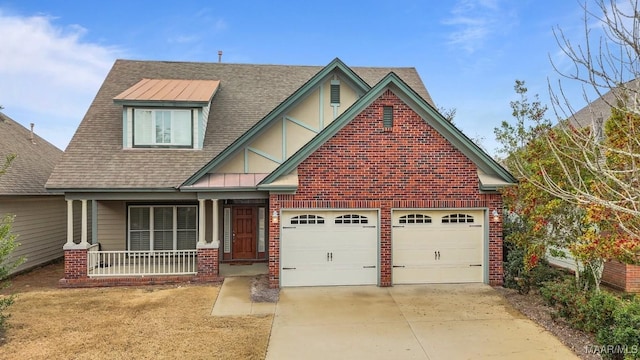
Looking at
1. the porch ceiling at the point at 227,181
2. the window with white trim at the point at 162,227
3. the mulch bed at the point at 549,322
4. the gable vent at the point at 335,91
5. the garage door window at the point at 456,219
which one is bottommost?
the mulch bed at the point at 549,322

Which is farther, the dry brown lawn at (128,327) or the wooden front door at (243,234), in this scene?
the wooden front door at (243,234)

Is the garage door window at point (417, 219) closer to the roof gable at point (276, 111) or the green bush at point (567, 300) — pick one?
the green bush at point (567, 300)

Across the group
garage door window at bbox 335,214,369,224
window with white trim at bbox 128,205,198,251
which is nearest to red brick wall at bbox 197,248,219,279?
window with white trim at bbox 128,205,198,251

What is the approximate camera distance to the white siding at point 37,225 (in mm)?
12914

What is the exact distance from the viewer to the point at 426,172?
1062cm

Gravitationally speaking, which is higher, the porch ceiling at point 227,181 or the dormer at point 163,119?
the dormer at point 163,119

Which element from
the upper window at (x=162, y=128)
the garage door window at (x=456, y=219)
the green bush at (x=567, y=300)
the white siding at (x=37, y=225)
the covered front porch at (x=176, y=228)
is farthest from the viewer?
the covered front porch at (x=176, y=228)

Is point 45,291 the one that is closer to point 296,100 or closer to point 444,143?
point 296,100

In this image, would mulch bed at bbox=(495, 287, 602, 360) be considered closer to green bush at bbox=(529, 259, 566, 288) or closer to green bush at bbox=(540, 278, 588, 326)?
green bush at bbox=(540, 278, 588, 326)

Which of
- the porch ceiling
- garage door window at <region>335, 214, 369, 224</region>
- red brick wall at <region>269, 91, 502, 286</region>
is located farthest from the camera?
the porch ceiling

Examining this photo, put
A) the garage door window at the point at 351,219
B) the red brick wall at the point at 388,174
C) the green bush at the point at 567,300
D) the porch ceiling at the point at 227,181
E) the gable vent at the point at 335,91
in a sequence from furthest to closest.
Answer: the gable vent at the point at 335,91
the porch ceiling at the point at 227,181
the garage door window at the point at 351,219
the red brick wall at the point at 388,174
the green bush at the point at 567,300

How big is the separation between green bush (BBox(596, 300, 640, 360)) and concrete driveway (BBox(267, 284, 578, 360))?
63cm

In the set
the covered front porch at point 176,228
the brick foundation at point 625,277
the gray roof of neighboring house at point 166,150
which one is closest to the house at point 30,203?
the covered front porch at point 176,228

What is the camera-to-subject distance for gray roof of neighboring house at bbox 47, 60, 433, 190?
1192 cm
